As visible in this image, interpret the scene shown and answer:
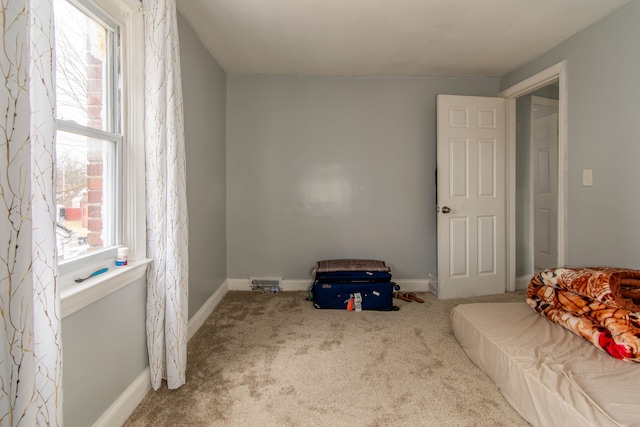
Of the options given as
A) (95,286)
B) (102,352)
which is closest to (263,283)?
(102,352)

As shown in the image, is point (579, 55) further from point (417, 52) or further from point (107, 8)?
point (107, 8)

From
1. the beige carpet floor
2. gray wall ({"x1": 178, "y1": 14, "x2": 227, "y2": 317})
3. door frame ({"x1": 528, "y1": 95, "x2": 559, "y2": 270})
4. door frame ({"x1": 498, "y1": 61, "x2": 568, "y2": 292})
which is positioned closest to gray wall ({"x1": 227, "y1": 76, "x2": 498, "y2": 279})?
gray wall ({"x1": 178, "y1": 14, "x2": 227, "y2": 317})

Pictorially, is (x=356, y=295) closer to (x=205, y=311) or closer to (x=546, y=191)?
(x=205, y=311)

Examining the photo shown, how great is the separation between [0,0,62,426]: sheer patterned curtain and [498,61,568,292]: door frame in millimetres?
3180

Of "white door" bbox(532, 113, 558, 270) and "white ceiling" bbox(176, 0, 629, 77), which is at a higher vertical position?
"white ceiling" bbox(176, 0, 629, 77)

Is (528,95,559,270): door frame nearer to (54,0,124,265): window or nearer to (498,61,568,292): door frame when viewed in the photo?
(498,61,568,292): door frame

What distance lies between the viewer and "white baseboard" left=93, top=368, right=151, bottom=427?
1.38 metres

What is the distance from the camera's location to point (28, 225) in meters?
0.80

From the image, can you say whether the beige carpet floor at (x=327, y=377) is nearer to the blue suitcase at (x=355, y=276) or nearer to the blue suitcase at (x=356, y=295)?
the blue suitcase at (x=356, y=295)

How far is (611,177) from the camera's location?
85.7 inches

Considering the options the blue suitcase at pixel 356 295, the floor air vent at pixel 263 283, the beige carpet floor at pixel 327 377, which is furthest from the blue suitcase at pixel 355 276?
the floor air vent at pixel 263 283

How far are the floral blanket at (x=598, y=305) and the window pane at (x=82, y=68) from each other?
2.70 metres

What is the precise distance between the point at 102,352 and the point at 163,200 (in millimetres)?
751

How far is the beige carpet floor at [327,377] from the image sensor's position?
1.52 meters
